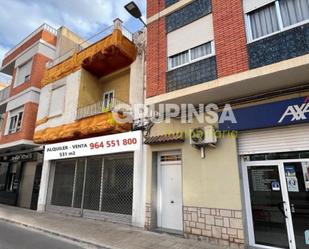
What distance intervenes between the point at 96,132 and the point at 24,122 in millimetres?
6711

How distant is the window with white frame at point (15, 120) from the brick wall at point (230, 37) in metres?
13.5

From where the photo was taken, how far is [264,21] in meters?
6.08

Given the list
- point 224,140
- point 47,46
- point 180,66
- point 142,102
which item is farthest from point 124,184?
point 47,46

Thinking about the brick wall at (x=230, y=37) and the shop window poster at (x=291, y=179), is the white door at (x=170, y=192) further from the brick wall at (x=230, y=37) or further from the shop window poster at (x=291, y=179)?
the brick wall at (x=230, y=37)

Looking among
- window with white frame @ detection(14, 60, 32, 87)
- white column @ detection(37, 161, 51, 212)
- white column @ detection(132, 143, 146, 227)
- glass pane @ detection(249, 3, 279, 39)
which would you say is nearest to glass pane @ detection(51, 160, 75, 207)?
white column @ detection(37, 161, 51, 212)

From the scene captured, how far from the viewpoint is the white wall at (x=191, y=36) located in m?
7.09

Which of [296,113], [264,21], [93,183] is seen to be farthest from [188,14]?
[93,183]

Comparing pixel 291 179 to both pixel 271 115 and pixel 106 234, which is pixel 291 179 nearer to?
pixel 271 115

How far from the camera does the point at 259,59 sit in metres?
5.68

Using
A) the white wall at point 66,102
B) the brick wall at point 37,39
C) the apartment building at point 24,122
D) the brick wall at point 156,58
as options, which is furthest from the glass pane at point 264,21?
the brick wall at point 37,39

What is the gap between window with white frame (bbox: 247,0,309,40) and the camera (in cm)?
551

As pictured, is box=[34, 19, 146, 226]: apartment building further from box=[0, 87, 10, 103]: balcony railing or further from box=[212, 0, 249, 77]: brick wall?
box=[0, 87, 10, 103]: balcony railing

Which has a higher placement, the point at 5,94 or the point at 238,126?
the point at 5,94

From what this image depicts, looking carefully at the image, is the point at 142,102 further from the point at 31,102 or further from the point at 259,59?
the point at 31,102
